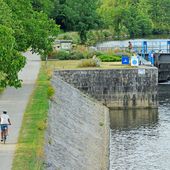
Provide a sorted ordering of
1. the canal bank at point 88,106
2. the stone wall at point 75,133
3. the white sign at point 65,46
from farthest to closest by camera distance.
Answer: the white sign at point 65,46, the canal bank at point 88,106, the stone wall at point 75,133

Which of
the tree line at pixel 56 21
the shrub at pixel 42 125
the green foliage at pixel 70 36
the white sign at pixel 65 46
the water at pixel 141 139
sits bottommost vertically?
the water at pixel 141 139

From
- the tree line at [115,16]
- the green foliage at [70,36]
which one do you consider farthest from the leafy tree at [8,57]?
the green foliage at [70,36]

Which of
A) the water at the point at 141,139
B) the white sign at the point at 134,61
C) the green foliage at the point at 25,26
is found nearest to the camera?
the water at the point at 141,139

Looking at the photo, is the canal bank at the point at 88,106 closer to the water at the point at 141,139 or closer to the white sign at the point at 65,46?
the water at the point at 141,139

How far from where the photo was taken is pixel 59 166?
1315 inches

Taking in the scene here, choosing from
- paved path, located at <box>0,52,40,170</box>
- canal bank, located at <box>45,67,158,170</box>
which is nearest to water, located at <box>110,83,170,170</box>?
canal bank, located at <box>45,67,158,170</box>

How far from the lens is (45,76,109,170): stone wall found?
3547cm

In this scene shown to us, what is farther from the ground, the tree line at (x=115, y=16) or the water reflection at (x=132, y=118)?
the tree line at (x=115, y=16)

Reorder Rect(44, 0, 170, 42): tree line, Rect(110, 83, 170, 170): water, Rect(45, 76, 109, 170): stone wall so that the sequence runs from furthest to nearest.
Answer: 1. Rect(44, 0, 170, 42): tree line
2. Rect(110, 83, 170, 170): water
3. Rect(45, 76, 109, 170): stone wall

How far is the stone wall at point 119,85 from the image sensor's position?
6256 centimetres

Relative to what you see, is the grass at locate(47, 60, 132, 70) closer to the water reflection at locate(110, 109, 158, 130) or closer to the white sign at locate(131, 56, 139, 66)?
the white sign at locate(131, 56, 139, 66)

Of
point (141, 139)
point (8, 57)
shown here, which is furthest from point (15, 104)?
point (8, 57)

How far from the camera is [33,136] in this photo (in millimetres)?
36875

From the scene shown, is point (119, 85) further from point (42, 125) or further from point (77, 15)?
point (77, 15)
